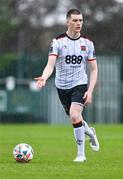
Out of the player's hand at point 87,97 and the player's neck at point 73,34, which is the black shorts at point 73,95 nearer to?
the player's hand at point 87,97

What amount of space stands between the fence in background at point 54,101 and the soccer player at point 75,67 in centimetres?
2397

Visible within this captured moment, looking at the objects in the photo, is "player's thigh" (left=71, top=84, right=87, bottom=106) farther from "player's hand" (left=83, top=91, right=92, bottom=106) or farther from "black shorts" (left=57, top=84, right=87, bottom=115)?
"player's hand" (left=83, top=91, right=92, bottom=106)

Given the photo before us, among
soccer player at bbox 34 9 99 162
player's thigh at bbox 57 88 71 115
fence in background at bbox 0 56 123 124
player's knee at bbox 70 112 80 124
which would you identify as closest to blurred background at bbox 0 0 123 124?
fence in background at bbox 0 56 123 124

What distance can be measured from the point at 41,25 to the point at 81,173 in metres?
46.5

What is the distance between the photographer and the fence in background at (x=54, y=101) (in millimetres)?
38219

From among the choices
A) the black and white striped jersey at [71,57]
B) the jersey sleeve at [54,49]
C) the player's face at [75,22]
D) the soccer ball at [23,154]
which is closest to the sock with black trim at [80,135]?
the black and white striped jersey at [71,57]

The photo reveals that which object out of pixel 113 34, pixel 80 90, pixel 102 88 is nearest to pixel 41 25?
pixel 113 34

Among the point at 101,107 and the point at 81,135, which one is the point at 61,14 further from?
the point at 81,135

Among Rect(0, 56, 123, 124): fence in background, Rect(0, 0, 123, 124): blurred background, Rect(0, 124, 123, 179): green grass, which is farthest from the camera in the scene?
Rect(0, 0, 123, 124): blurred background

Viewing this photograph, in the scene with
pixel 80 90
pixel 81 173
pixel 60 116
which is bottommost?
pixel 60 116

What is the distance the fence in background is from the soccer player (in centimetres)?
2397

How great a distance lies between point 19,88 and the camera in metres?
39.3

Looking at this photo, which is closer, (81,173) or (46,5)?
→ (81,173)

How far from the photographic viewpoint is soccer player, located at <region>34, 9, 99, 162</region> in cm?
1358
